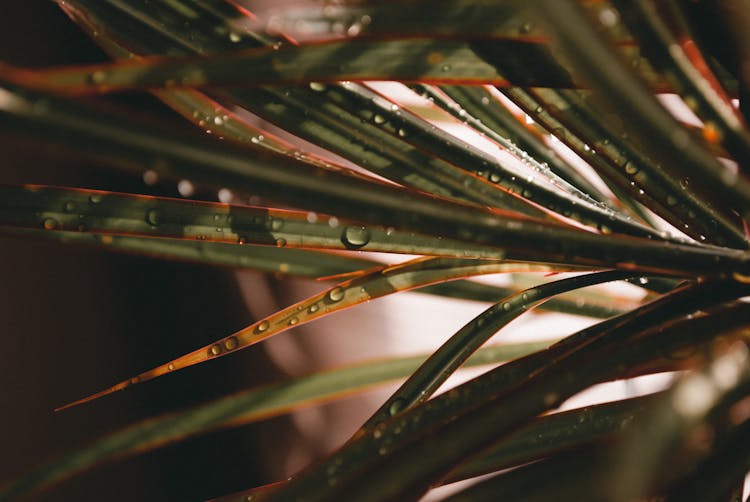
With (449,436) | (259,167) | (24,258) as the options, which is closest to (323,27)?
(259,167)

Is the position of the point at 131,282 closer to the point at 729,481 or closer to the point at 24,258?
the point at 24,258

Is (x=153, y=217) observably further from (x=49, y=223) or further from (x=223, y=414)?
(x=223, y=414)

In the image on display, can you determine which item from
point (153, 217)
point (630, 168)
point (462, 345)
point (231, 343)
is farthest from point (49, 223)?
point (630, 168)

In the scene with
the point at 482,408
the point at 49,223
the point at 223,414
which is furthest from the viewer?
the point at 223,414

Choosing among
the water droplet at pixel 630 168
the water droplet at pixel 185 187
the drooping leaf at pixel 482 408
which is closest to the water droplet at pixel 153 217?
the water droplet at pixel 185 187

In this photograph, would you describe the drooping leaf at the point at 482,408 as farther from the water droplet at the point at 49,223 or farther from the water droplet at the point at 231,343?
the water droplet at the point at 49,223

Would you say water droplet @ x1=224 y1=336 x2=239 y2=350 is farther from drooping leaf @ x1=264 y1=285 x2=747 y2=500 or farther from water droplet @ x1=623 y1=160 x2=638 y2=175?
water droplet @ x1=623 y1=160 x2=638 y2=175

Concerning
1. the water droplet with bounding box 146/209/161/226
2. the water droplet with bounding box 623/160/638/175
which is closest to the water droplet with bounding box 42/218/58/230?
the water droplet with bounding box 146/209/161/226
